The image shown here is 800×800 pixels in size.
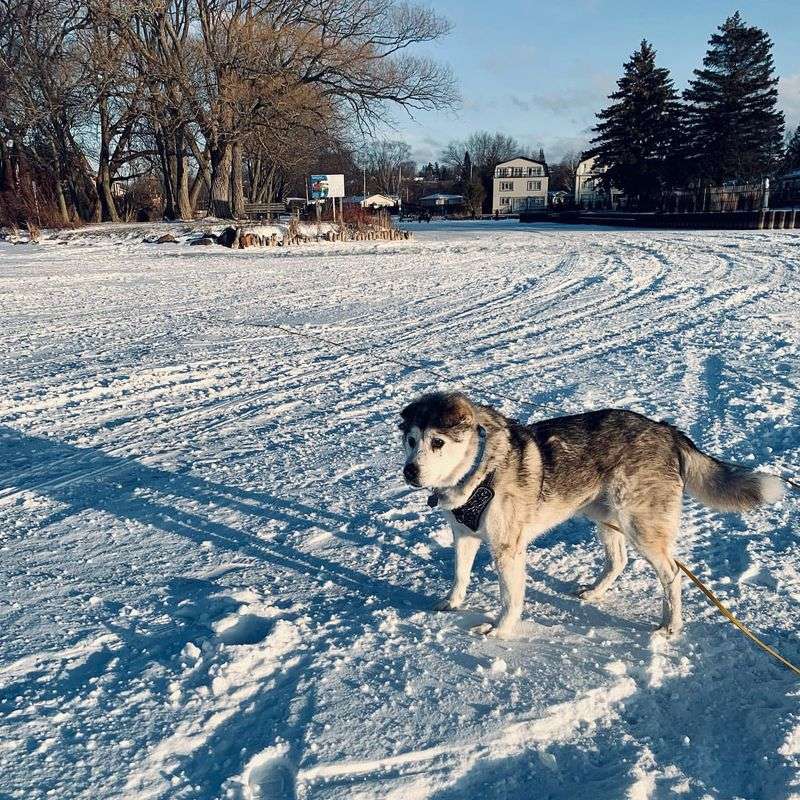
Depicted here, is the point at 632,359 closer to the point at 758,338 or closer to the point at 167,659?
the point at 758,338

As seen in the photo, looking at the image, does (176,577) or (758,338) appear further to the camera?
(758,338)

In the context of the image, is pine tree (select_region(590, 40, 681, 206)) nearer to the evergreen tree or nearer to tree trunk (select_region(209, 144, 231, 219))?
the evergreen tree

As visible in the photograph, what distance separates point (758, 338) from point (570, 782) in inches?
377

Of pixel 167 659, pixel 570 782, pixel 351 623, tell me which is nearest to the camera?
pixel 570 782

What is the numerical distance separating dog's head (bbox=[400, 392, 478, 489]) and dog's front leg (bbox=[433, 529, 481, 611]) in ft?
1.38

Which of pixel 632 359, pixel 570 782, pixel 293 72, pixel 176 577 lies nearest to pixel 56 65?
pixel 293 72

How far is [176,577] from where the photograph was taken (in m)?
4.46

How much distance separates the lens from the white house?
118625mm

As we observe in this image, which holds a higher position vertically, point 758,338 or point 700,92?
point 700,92

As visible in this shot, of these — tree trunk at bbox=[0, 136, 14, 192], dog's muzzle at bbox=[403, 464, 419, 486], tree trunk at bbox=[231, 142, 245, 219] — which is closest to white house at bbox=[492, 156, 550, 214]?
tree trunk at bbox=[231, 142, 245, 219]

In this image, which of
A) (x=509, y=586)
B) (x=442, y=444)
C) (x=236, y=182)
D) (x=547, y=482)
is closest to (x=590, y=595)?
(x=509, y=586)

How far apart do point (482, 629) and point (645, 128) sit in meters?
64.3

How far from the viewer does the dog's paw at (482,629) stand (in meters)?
3.88

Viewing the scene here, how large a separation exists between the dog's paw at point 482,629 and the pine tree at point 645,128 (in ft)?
206
